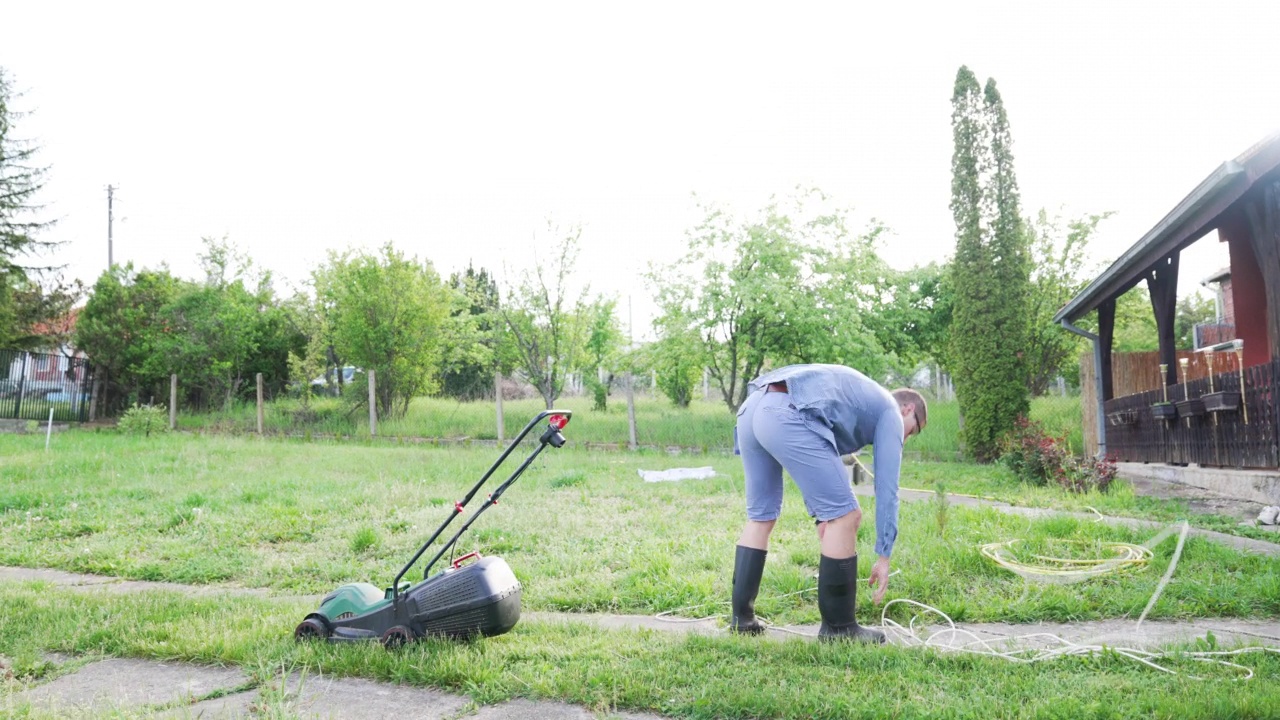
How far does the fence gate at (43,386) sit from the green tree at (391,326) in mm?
8496

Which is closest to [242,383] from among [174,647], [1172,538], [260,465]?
[260,465]

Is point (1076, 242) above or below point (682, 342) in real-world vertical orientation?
above

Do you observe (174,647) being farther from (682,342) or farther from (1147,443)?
(682,342)

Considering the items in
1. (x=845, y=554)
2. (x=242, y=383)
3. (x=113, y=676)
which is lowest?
(x=113, y=676)

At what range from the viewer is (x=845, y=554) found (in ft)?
12.1

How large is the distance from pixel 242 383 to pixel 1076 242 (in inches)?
860

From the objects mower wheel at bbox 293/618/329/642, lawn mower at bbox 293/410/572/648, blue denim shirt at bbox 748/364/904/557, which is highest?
blue denim shirt at bbox 748/364/904/557

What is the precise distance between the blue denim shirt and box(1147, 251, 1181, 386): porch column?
29.9 feet

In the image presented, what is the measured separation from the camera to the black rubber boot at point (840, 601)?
12.2 ft

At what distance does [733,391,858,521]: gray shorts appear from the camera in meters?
3.69

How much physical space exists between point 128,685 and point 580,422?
13.8 meters

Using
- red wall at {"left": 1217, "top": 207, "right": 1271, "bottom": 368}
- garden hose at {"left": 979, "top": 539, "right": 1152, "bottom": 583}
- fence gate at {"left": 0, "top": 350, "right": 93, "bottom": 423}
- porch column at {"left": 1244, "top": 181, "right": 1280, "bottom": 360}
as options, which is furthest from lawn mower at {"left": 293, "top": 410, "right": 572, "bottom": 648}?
fence gate at {"left": 0, "top": 350, "right": 93, "bottom": 423}

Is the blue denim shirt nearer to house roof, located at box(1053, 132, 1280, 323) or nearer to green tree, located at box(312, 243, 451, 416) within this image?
house roof, located at box(1053, 132, 1280, 323)

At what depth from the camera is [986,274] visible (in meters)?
15.4
